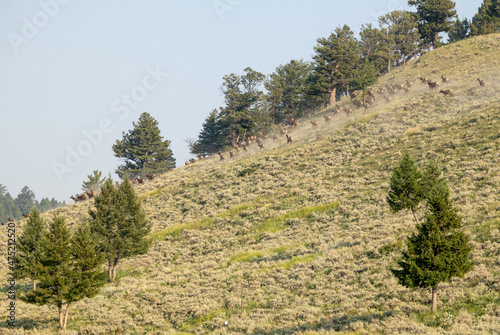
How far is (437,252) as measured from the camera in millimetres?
20375

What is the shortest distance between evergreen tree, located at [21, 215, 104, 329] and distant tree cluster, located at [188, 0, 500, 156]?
197ft

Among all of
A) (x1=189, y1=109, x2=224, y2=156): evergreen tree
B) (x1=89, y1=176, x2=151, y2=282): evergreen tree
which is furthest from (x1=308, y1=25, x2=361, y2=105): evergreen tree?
(x1=89, y1=176, x2=151, y2=282): evergreen tree

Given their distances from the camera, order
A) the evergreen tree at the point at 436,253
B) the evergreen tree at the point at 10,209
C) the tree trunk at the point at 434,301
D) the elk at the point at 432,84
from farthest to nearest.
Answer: the evergreen tree at the point at 10,209
the elk at the point at 432,84
the tree trunk at the point at 434,301
the evergreen tree at the point at 436,253

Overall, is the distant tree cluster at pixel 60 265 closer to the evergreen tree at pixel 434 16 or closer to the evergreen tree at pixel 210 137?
the evergreen tree at pixel 210 137

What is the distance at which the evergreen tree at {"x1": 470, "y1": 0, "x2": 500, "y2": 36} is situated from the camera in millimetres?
97787

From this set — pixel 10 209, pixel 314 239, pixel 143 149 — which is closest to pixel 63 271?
pixel 314 239

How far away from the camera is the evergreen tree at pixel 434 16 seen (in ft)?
313

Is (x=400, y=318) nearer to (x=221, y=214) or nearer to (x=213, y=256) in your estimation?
(x=213, y=256)

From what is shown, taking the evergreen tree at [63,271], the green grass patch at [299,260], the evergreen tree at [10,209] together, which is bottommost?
the green grass patch at [299,260]

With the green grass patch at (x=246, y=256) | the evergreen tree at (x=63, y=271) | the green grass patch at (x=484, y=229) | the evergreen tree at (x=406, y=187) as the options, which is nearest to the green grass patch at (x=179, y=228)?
the green grass patch at (x=246, y=256)

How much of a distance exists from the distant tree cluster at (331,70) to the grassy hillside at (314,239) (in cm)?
1460

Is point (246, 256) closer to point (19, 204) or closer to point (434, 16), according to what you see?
point (434, 16)

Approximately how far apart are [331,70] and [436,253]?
67900mm

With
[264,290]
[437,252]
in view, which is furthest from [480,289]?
[264,290]
